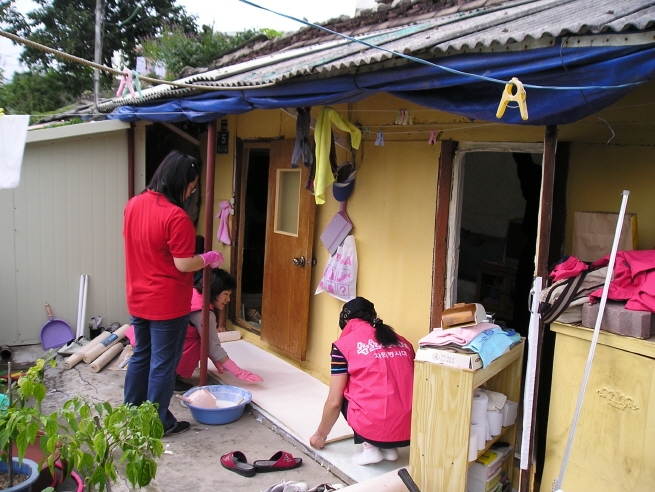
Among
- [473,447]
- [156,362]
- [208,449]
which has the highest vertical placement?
[156,362]

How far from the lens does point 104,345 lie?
20.4 ft

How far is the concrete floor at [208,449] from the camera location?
3742mm

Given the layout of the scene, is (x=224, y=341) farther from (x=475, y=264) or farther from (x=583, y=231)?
(x=583, y=231)

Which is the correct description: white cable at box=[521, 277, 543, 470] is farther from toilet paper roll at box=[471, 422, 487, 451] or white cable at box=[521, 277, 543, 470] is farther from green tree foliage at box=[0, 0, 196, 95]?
green tree foliage at box=[0, 0, 196, 95]

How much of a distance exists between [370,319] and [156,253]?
1.60m

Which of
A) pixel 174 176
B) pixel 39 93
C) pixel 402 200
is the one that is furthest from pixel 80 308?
pixel 39 93

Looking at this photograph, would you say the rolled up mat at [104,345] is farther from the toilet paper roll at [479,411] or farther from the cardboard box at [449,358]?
the toilet paper roll at [479,411]

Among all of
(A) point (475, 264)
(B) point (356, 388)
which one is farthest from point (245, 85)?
(A) point (475, 264)

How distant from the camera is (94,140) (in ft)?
22.6

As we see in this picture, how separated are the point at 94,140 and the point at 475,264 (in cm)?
516

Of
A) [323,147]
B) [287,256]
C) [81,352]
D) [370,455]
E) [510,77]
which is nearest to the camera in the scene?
[510,77]

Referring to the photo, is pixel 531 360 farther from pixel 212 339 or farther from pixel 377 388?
pixel 212 339

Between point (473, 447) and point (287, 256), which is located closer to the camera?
point (473, 447)

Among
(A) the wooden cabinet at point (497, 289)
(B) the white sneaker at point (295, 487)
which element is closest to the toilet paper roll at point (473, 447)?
(B) the white sneaker at point (295, 487)
